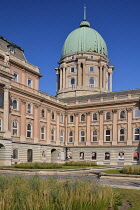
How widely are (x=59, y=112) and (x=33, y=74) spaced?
1164 centimetres

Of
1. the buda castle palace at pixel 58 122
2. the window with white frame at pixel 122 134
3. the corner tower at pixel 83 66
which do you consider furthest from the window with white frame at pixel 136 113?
the corner tower at pixel 83 66

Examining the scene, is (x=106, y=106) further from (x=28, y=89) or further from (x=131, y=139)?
(x=28, y=89)

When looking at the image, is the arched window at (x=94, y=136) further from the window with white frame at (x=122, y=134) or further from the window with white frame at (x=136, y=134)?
the window with white frame at (x=136, y=134)

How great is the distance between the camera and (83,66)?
7400 cm

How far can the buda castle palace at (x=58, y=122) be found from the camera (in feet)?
145

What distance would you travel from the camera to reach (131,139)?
54.0 m

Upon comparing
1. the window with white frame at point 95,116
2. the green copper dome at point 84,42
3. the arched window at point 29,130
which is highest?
the green copper dome at point 84,42

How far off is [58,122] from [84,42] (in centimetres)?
2930

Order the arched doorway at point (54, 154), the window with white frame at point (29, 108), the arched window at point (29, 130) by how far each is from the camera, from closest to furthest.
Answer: the arched window at point (29, 130) → the window with white frame at point (29, 108) → the arched doorway at point (54, 154)

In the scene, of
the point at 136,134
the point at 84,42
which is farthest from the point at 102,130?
the point at 84,42

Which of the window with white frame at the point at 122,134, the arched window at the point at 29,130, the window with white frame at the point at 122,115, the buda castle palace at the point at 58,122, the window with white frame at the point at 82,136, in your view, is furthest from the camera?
the window with white frame at the point at 82,136

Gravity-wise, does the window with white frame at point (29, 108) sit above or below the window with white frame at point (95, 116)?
above

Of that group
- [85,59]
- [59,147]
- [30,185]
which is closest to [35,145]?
[59,147]

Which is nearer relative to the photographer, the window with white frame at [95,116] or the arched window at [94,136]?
the arched window at [94,136]
